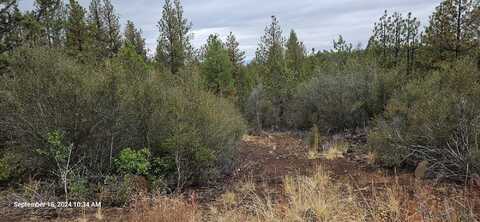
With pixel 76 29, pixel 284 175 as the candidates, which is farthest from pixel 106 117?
pixel 76 29

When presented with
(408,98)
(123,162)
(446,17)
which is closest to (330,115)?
(408,98)

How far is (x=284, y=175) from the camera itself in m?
8.23

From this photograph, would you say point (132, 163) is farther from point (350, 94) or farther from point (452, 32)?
point (452, 32)

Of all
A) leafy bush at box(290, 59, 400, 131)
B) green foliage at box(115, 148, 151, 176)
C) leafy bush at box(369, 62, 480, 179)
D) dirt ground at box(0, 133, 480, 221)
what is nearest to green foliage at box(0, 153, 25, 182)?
dirt ground at box(0, 133, 480, 221)

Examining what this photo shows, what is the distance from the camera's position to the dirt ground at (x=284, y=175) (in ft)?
17.3

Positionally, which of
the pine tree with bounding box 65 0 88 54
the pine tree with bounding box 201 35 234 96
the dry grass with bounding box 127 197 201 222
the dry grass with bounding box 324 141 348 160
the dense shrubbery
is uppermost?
the pine tree with bounding box 65 0 88 54

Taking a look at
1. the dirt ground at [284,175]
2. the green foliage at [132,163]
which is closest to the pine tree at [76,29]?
the dirt ground at [284,175]

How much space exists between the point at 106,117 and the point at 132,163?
1.21 metres

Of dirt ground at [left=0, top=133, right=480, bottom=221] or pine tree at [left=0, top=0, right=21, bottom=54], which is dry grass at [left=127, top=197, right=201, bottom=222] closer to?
dirt ground at [left=0, top=133, right=480, bottom=221]

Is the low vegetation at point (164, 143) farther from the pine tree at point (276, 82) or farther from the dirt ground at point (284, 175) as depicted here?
the pine tree at point (276, 82)

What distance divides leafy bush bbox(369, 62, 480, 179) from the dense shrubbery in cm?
459

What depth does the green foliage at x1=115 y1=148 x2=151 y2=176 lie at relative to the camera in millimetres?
6695

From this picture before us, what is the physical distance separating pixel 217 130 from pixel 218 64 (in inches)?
607

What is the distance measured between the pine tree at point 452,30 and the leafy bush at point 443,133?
25.4 feet
